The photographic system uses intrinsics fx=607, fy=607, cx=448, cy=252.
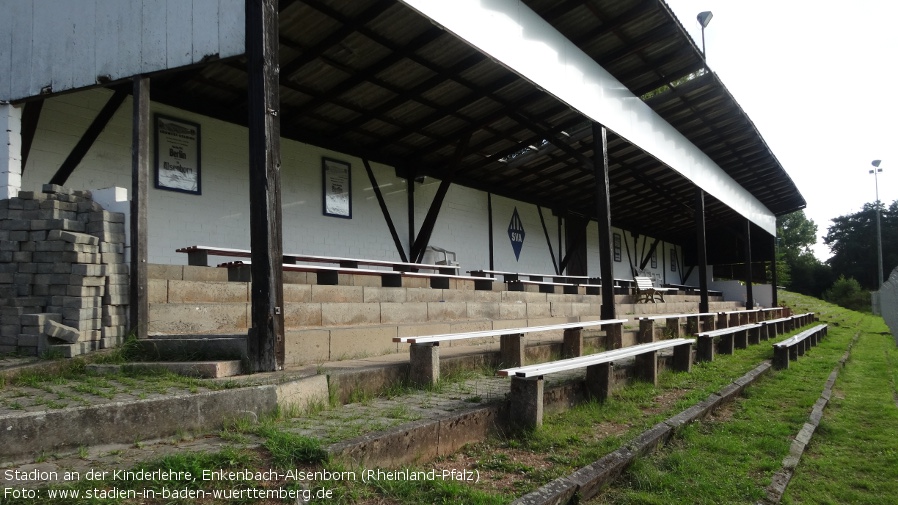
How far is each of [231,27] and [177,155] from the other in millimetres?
3953

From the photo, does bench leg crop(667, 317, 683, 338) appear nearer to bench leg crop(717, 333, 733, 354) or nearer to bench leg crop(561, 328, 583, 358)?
bench leg crop(717, 333, 733, 354)

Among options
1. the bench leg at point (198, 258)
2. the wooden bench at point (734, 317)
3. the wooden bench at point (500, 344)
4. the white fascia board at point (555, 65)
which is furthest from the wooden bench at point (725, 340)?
the bench leg at point (198, 258)

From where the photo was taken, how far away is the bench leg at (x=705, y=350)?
8.64 m

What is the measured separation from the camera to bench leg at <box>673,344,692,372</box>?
752 cm

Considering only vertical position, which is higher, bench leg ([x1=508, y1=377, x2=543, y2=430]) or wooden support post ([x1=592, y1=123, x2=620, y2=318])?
wooden support post ([x1=592, y1=123, x2=620, y2=318])

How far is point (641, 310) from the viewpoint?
1350cm

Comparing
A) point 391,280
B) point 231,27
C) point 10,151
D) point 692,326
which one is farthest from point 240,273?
point 692,326

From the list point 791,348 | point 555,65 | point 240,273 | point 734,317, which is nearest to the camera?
point 240,273

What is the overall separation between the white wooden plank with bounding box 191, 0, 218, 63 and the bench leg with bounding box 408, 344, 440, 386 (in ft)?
9.70

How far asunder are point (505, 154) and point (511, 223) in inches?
143

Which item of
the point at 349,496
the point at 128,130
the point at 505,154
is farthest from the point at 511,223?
the point at 349,496

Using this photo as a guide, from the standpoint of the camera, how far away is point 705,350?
8.69 m

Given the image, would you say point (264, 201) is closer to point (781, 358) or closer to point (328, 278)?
point (328, 278)

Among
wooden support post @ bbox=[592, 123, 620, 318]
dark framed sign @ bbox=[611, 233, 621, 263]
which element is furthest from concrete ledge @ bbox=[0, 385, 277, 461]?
dark framed sign @ bbox=[611, 233, 621, 263]
